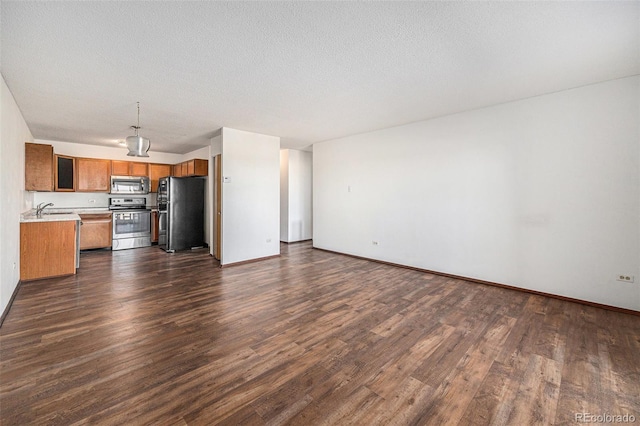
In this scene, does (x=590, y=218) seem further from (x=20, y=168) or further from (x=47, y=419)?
(x=20, y=168)

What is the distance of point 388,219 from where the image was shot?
538cm

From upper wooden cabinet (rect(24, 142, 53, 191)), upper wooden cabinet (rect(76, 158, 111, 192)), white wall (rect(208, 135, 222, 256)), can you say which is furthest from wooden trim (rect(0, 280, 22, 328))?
upper wooden cabinet (rect(76, 158, 111, 192))

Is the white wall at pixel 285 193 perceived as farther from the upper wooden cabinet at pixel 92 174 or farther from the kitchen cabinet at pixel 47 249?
the kitchen cabinet at pixel 47 249

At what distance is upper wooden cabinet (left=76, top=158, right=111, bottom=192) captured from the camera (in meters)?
6.47

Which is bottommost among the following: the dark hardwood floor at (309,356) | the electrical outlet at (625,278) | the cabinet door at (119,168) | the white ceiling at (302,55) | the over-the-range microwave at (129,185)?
the dark hardwood floor at (309,356)

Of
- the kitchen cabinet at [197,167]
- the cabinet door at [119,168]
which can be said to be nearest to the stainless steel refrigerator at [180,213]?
the kitchen cabinet at [197,167]

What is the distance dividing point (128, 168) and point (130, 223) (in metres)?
1.49

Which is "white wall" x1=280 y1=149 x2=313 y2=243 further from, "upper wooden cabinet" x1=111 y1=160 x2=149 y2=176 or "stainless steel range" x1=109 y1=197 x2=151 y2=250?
"upper wooden cabinet" x1=111 y1=160 x2=149 y2=176

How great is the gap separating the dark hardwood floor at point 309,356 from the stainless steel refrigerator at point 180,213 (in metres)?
2.71

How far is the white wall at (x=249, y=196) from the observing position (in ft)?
17.0

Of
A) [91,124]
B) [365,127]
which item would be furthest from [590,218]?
[91,124]

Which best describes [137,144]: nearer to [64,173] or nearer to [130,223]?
[130,223]

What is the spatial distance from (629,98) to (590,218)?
1.43m

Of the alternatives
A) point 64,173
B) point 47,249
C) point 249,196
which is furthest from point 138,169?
point 249,196
